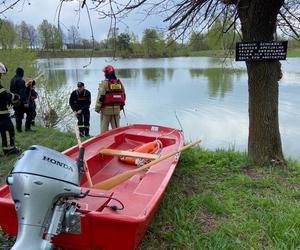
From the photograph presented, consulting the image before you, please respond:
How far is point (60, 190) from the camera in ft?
7.11

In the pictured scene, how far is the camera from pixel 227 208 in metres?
3.38

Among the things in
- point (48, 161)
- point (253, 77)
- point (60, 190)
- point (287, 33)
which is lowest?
point (60, 190)

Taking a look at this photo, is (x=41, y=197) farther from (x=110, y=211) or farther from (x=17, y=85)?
(x=17, y=85)

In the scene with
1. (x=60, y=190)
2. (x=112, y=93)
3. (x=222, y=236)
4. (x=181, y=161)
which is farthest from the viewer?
(x=112, y=93)

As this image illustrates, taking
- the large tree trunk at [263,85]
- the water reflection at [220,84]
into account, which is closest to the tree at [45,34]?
the large tree trunk at [263,85]

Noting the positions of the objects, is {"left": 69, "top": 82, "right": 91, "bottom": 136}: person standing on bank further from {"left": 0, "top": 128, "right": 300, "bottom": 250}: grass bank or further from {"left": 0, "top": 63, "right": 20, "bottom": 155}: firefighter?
{"left": 0, "top": 128, "right": 300, "bottom": 250}: grass bank

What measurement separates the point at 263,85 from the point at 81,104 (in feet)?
14.6

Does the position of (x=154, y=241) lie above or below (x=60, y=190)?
below

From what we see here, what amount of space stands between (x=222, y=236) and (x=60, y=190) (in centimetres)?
148

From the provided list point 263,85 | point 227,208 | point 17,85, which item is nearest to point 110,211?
point 227,208

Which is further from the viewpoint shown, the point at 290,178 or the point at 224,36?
the point at 224,36

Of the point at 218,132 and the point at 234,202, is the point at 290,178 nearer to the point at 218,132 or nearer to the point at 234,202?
the point at 234,202

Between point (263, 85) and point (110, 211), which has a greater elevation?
point (263, 85)

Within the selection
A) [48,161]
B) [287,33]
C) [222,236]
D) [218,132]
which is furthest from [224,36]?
[218,132]
